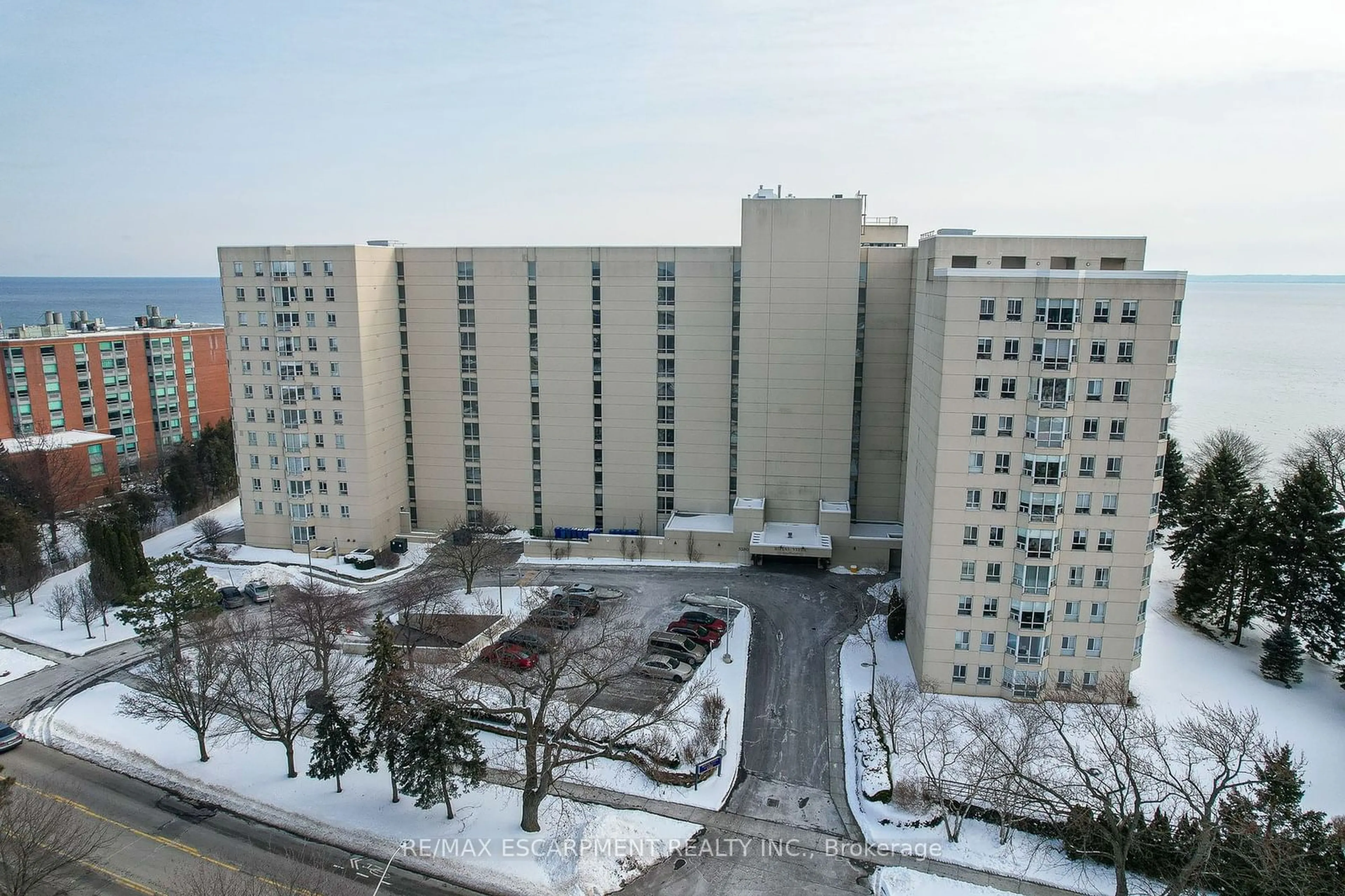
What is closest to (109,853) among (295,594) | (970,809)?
(295,594)

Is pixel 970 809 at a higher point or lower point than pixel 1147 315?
lower

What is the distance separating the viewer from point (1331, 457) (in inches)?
1858

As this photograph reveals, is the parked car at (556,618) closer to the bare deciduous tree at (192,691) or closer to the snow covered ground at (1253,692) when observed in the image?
the bare deciduous tree at (192,691)

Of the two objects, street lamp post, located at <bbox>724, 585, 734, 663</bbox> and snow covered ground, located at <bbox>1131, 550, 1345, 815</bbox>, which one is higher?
street lamp post, located at <bbox>724, 585, 734, 663</bbox>

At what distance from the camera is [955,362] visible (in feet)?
108

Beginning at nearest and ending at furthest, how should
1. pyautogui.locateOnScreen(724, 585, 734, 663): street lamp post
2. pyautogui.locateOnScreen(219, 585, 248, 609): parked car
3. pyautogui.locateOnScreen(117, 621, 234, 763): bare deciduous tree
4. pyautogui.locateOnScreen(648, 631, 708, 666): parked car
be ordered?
pyautogui.locateOnScreen(117, 621, 234, 763): bare deciduous tree
pyautogui.locateOnScreen(648, 631, 708, 666): parked car
pyautogui.locateOnScreen(724, 585, 734, 663): street lamp post
pyautogui.locateOnScreen(219, 585, 248, 609): parked car

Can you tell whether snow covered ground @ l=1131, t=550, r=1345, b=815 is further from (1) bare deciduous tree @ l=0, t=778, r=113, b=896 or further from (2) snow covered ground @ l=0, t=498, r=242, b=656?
(2) snow covered ground @ l=0, t=498, r=242, b=656

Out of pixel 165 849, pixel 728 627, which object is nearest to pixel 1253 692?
pixel 728 627

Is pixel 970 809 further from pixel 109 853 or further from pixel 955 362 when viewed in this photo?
pixel 109 853

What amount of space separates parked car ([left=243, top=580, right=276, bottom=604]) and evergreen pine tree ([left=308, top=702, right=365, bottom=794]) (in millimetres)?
21655

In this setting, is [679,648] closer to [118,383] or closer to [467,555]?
[467,555]

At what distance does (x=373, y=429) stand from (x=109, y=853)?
30015 millimetres

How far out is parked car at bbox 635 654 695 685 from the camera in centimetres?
3662

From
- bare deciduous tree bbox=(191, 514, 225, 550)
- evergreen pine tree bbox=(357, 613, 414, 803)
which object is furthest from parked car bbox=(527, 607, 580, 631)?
bare deciduous tree bbox=(191, 514, 225, 550)
